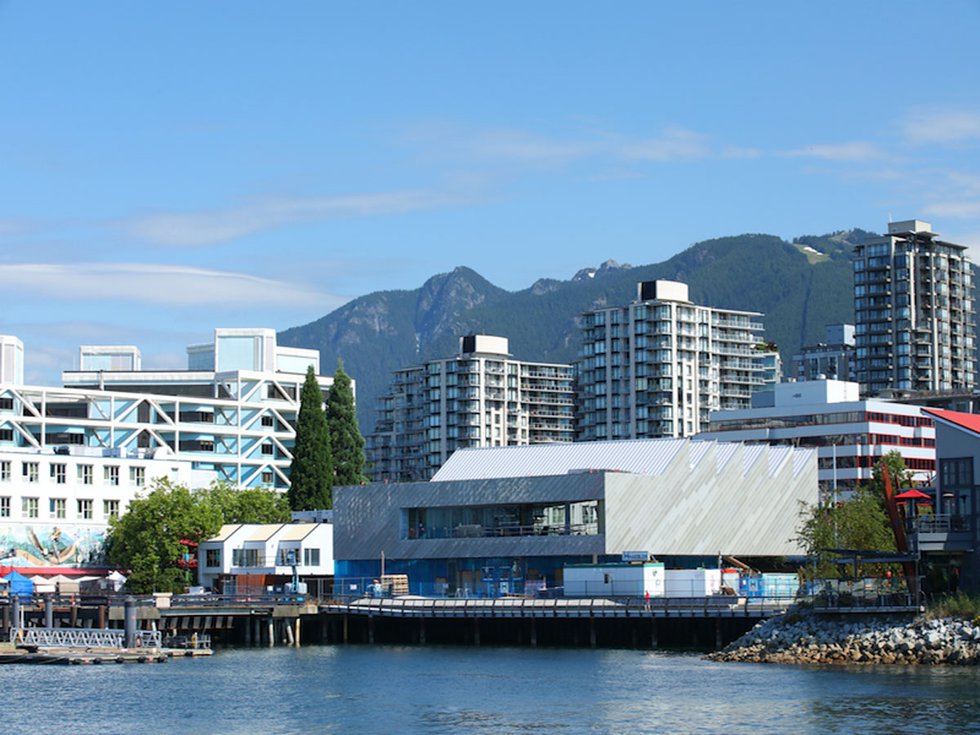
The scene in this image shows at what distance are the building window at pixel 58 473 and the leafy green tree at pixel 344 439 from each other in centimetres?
2203

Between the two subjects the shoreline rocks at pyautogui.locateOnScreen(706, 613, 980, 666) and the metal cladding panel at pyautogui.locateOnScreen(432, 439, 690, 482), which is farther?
the metal cladding panel at pyautogui.locateOnScreen(432, 439, 690, 482)

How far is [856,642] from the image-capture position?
246 ft

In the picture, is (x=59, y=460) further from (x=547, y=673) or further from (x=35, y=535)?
(x=547, y=673)

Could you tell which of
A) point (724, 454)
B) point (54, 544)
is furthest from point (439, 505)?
point (54, 544)

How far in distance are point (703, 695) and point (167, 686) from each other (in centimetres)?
2227

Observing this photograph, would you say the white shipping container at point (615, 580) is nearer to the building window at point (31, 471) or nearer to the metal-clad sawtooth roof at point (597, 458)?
the metal-clad sawtooth roof at point (597, 458)

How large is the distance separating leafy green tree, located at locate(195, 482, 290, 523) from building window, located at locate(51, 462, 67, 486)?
1433cm

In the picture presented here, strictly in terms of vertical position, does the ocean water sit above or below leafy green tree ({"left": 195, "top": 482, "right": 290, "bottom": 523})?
below

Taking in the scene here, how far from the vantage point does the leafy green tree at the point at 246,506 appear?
129 meters

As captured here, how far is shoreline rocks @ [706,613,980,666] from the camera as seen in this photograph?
72312mm

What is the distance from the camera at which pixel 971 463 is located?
8000cm

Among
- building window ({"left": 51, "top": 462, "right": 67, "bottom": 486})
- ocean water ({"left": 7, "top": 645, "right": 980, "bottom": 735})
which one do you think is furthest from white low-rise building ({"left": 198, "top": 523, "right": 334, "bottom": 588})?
ocean water ({"left": 7, "top": 645, "right": 980, "bottom": 735})

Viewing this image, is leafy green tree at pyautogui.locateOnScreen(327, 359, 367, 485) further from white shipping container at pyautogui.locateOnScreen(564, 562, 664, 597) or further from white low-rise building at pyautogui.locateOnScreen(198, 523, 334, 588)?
white shipping container at pyautogui.locateOnScreen(564, 562, 664, 597)

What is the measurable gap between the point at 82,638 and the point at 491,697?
29.7 m
